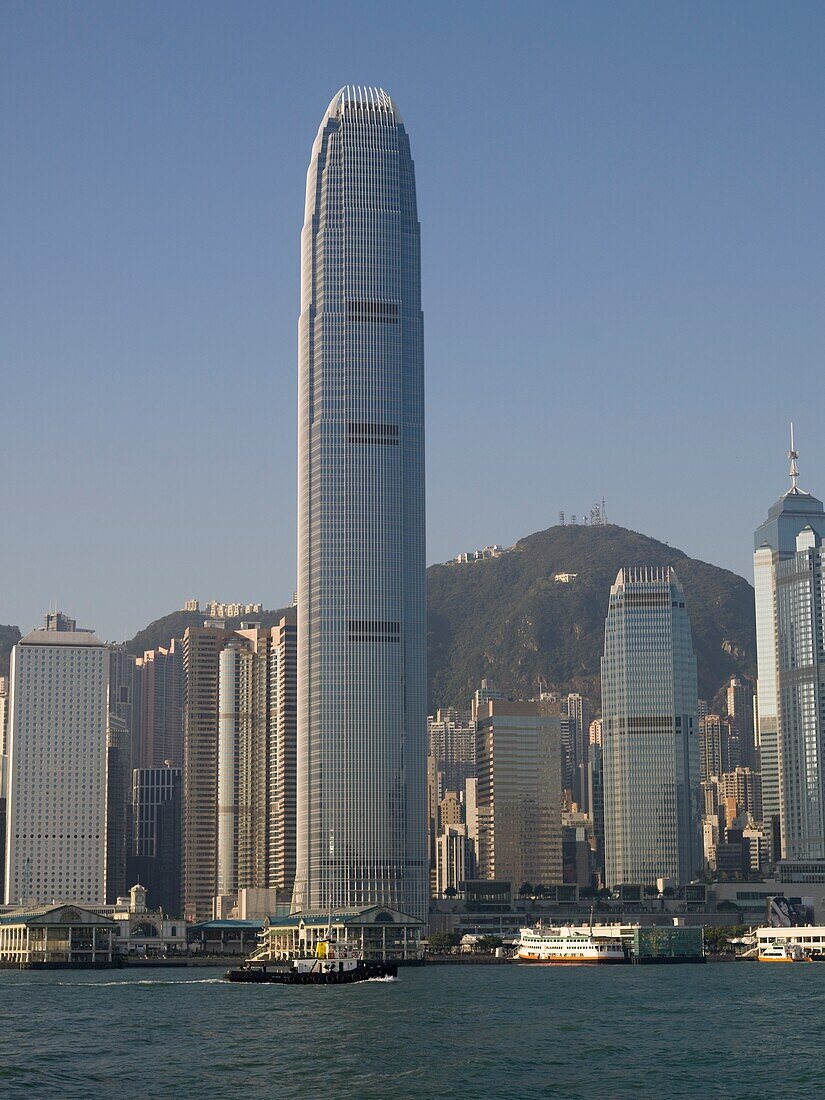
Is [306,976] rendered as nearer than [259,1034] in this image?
No

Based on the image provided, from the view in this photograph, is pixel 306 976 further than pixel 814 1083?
Yes

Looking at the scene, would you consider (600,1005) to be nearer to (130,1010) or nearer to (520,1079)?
(130,1010)

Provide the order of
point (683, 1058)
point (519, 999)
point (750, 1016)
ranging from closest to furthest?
point (683, 1058) → point (750, 1016) → point (519, 999)

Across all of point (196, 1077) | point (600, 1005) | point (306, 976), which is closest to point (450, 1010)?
point (600, 1005)

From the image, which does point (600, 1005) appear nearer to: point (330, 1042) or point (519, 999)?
point (519, 999)

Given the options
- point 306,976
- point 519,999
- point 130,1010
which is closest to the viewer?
point 130,1010

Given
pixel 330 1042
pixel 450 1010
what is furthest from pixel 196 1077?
pixel 450 1010
